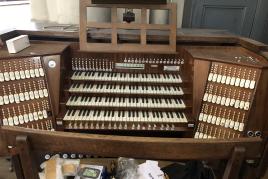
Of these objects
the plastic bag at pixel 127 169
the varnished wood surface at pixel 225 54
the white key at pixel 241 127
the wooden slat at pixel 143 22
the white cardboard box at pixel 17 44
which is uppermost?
the wooden slat at pixel 143 22

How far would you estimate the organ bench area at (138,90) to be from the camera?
156cm

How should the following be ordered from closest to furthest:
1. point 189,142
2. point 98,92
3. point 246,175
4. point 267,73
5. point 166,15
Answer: point 189,142 → point 267,73 → point 246,175 → point 98,92 → point 166,15

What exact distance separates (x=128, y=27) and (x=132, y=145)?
3.75 feet

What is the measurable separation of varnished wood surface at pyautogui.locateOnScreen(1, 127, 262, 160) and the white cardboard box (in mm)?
964

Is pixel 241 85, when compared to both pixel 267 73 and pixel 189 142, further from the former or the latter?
pixel 189 142

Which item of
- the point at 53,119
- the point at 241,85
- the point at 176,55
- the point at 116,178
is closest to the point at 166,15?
the point at 176,55

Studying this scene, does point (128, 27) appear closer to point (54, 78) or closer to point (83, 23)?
point (83, 23)

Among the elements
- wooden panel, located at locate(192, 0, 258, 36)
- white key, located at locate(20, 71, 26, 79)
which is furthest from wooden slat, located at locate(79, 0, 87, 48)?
wooden panel, located at locate(192, 0, 258, 36)

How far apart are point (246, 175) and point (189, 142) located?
3.79 ft

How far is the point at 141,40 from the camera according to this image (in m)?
1.79

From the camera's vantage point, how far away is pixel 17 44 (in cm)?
162

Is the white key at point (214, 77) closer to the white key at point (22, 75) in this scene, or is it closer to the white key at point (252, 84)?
the white key at point (252, 84)

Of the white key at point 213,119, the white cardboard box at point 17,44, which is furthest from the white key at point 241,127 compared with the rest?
the white cardboard box at point 17,44

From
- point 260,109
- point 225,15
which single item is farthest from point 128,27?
point 225,15
